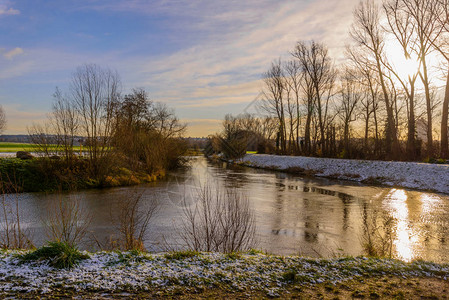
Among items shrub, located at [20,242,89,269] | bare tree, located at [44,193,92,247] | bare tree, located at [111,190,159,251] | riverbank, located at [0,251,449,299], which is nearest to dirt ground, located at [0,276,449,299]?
riverbank, located at [0,251,449,299]

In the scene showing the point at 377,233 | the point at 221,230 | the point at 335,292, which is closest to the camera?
the point at 335,292

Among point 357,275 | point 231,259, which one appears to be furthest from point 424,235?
point 231,259

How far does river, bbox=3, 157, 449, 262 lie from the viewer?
8.61 metres

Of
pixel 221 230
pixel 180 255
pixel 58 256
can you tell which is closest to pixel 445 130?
pixel 221 230

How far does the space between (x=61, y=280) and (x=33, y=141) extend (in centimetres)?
1938

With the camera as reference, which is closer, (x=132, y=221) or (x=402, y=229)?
(x=132, y=221)

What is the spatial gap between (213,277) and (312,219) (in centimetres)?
845

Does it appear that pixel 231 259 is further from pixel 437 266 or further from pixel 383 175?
pixel 383 175

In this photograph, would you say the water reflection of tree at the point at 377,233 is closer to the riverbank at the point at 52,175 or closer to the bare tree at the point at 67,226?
the bare tree at the point at 67,226

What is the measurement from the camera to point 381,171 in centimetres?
2506

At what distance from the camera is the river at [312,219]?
28.3 ft

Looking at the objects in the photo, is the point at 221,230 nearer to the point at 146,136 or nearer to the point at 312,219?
the point at 312,219

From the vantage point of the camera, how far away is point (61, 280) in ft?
13.7

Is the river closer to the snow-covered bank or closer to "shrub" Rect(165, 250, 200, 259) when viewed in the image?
the snow-covered bank
